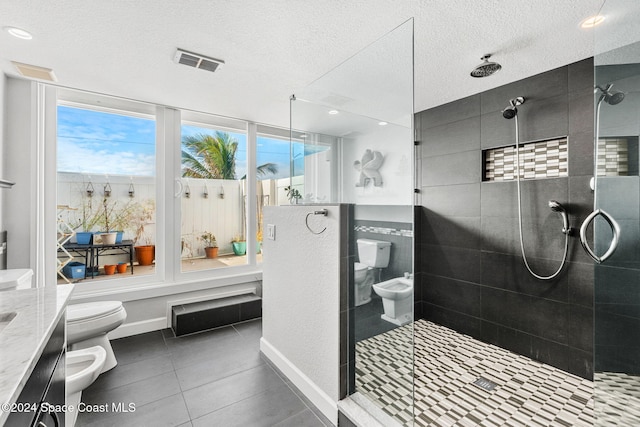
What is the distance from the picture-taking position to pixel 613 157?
1181mm

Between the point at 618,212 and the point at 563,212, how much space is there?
118 cm

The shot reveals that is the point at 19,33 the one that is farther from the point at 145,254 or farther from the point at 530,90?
the point at 530,90

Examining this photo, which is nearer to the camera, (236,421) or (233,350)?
(236,421)

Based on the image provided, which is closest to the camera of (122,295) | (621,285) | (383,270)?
(621,285)

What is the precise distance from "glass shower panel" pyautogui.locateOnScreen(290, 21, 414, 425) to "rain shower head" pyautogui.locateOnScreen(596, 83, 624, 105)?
32.1 inches

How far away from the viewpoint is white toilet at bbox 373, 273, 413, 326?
1367mm

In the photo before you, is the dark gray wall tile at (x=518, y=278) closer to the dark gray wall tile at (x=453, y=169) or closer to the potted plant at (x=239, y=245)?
the dark gray wall tile at (x=453, y=169)

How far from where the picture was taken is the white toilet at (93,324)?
2.03 m

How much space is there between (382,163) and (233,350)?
2.06 m

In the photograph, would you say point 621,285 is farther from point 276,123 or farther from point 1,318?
point 276,123

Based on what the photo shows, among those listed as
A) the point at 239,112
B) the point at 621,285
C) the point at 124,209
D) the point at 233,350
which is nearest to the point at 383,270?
the point at 621,285

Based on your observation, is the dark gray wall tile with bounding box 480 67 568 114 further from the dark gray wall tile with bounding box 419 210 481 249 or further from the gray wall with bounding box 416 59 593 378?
the dark gray wall tile with bounding box 419 210 481 249

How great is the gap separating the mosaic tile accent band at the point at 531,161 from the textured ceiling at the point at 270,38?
589mm

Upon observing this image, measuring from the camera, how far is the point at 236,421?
5.46ft
